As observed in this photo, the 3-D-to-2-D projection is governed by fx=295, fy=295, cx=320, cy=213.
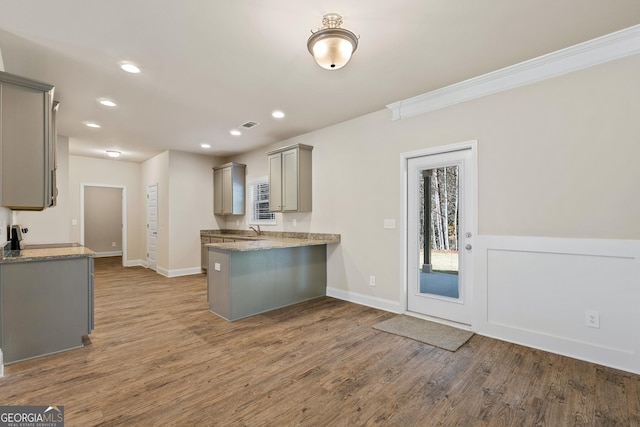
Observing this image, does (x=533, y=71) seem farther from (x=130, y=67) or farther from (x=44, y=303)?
(x=44, y=303)

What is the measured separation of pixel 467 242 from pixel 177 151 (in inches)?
238

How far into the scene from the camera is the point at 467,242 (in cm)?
336

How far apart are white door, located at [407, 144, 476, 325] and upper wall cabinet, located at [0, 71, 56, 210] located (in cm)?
387

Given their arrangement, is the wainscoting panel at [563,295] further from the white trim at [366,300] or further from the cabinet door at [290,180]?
the cabinet door at [290,180]

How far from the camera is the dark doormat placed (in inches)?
118

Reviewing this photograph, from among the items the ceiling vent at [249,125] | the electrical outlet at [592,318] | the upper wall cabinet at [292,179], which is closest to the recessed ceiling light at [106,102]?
the ceiling vent at [249,125]

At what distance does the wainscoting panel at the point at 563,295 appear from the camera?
96.5 inches

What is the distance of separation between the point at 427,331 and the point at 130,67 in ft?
13.6

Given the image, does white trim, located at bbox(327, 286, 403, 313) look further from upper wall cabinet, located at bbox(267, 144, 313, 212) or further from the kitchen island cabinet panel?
upper wall cabinet, located at bbox(267, 144, 313, 212)

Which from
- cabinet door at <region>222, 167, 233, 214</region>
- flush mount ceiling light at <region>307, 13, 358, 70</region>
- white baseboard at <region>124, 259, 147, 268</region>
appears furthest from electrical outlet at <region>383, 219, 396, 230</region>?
white baseboard at <region>124, 259, 147, 268</region>

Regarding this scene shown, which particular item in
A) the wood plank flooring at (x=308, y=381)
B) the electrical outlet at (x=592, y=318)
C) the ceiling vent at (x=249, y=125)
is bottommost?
the wood plank flooring at (x=308, y=381)

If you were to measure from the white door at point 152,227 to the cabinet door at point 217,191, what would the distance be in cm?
135

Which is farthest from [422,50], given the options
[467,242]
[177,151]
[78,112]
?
[177,151]

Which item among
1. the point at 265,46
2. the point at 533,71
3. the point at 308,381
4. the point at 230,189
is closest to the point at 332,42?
the point at 265,46
